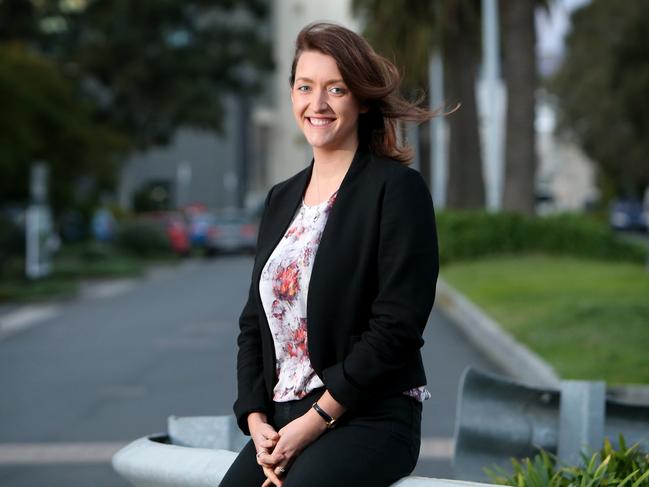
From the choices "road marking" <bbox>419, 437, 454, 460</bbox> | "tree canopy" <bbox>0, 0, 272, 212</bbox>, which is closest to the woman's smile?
"road marking" <bbox>419, 437, 454, 460</bbox>

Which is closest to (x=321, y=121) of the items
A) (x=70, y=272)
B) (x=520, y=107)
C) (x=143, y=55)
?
(x=520, y=107)

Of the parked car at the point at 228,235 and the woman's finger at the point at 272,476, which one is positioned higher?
the woman's finger at the point at 272,476

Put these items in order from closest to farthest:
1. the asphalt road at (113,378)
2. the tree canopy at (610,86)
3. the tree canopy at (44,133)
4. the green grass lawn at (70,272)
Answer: the asphalt road at (113,378) → the green grass lawn at (70,272) → the tree canopy at (44,133) → the tree canopy at (610,86)

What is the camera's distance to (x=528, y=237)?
25531 mm

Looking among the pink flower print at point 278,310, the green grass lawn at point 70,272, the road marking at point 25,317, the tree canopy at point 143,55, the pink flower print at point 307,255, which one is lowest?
the green grass lawn at point 70,272

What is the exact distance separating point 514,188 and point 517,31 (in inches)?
126

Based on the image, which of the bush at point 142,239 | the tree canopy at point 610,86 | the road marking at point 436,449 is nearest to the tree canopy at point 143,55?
the bush at point 142,239

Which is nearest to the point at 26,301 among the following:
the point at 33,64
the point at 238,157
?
the point at 33,64

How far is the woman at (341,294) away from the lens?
3012mm

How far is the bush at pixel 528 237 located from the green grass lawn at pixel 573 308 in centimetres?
129

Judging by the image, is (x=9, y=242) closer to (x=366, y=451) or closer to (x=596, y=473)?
(x=596, y=473)

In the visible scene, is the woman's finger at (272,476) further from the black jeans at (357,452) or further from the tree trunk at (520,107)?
the tree trunk at (520,107)

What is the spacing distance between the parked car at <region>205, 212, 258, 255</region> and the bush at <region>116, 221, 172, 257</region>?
215 cm

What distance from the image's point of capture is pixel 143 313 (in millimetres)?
20000
